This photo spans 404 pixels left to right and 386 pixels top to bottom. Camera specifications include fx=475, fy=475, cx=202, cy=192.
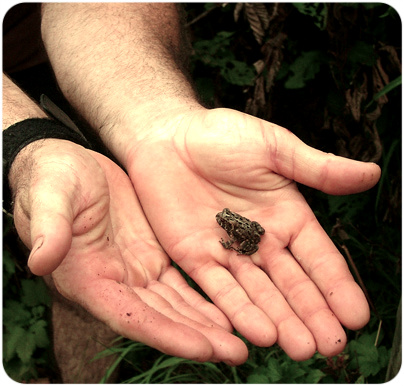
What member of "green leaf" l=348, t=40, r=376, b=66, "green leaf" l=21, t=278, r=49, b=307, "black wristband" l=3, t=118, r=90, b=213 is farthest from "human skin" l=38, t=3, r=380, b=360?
"green leaf" l=21, t=278, r=49, b=307

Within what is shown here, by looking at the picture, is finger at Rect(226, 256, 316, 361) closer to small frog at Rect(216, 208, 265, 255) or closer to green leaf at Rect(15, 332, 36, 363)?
small frog at Rect(216, 208, 265, 255)

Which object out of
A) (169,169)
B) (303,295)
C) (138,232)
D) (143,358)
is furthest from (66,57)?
(303,295)

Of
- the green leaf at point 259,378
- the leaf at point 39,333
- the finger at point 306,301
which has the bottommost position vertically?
the green leaf at point 259,378

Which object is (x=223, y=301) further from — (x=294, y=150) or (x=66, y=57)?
(x=66, y=57)

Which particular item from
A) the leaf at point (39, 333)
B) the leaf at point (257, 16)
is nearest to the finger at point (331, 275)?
the leaf at point (257, 16)

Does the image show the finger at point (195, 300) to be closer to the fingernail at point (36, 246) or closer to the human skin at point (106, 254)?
the human skin at point (106, 254)

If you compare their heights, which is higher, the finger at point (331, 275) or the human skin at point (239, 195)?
the human skin at point (239, 195)
